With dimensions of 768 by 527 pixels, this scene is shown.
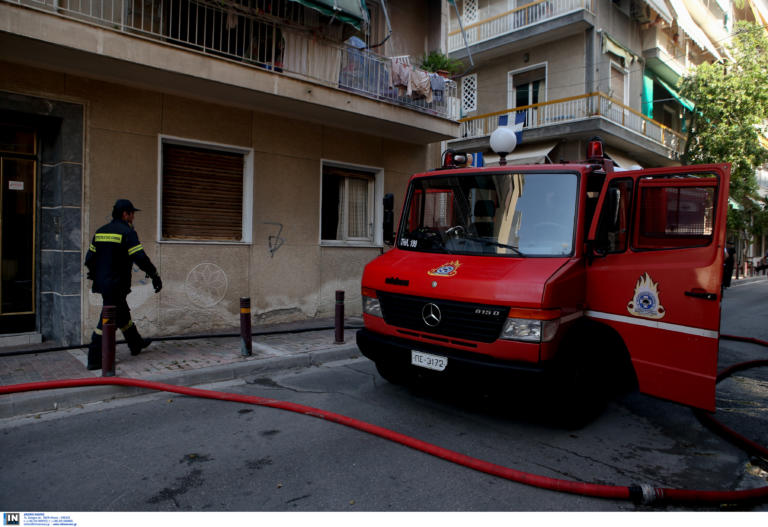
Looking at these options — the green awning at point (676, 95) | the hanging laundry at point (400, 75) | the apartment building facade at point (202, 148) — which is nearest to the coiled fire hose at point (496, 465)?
the apartment building facade at point (202, 148)

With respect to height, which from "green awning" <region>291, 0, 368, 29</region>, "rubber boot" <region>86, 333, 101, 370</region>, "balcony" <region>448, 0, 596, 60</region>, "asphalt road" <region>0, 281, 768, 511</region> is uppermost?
"balcony" <region>448, 0, 596, 60</region>

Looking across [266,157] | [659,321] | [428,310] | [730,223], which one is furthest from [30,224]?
[730,223]

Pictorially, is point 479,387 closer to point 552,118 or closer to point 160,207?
point 160,207

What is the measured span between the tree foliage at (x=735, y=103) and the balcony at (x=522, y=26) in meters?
5.36

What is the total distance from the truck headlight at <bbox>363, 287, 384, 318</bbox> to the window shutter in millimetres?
4380

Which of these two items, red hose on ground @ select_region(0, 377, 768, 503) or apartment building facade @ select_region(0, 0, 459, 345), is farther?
apartment building facade @ select_region(0, 0, 459, 345)

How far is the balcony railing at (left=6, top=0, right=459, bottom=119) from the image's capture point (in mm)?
7285

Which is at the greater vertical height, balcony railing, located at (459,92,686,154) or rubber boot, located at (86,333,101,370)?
balcony railing, located at (459,92,686,154)

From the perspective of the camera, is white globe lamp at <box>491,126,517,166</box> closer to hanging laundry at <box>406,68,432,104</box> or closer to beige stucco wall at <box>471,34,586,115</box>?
hanging laundry at <box>406,68,432,104</box>

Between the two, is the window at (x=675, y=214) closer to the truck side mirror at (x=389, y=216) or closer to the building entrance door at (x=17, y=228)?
the truck side mirror at (x=389, y=216)

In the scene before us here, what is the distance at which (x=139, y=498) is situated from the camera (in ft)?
9.83

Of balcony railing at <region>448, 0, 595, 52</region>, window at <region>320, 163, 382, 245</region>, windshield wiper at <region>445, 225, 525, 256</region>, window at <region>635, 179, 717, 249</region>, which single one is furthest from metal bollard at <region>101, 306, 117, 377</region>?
balcony railing at <region>448, 0, 595, 52</region>

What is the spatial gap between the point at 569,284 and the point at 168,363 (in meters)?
4.62

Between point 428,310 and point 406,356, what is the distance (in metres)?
0.46
